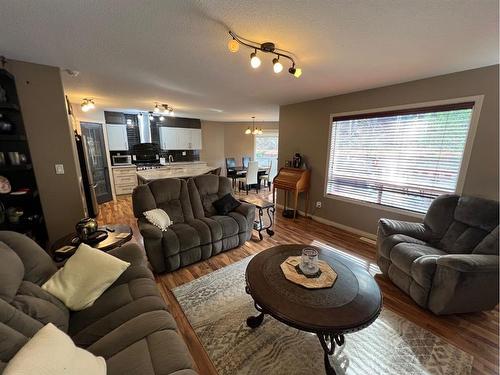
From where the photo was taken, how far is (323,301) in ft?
4.37

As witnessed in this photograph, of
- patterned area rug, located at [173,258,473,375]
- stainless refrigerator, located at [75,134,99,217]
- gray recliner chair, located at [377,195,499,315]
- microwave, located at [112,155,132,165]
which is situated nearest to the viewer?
patterned area rug, located at [173,258,473,375]

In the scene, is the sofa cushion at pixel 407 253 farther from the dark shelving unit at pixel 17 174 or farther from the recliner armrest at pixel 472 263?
the dark shelving unit at pixel 17 174

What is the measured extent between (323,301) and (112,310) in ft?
4.50

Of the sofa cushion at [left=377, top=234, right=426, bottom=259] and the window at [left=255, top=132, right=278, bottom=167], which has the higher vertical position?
the window at [left=255, top=132, right=278, bottom=167]

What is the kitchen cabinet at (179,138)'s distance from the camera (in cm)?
664

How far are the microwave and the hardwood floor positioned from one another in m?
2.91

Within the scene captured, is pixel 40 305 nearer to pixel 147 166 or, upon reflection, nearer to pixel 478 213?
pixel 478 213

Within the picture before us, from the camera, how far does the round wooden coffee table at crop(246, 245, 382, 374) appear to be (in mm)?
1193

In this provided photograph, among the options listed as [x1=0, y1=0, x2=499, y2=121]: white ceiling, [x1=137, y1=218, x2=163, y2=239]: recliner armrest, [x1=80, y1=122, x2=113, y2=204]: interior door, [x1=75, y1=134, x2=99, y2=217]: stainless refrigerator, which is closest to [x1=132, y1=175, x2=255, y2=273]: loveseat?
[x1=137, y1=218, x2=163, y2=239]: recliner armrest

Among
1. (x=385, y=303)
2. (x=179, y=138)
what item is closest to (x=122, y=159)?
(x=179, y=138)

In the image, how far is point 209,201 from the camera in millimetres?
3215

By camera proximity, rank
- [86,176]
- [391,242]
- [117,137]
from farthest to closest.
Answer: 1. [117,137]
2. [86,176]
3. [391,242]

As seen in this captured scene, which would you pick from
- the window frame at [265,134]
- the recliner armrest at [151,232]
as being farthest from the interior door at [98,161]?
the window frame at [265,134]

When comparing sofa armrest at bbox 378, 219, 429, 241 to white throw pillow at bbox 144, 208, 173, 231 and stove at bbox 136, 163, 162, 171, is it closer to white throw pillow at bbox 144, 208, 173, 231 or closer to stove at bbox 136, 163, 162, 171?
white throw pillow at bbox 144, 208, 173, 231
